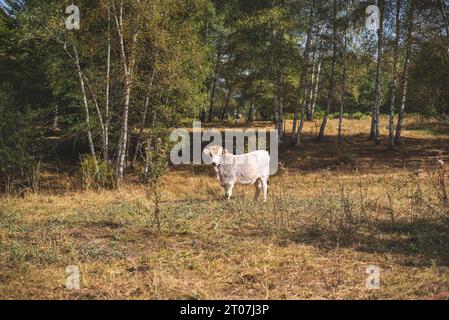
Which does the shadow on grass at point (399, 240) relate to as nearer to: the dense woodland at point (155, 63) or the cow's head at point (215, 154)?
the cow's head at point (215, 154)

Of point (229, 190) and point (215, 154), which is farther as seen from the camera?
point (215, 154)

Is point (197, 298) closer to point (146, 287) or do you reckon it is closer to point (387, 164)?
point (146, 287)

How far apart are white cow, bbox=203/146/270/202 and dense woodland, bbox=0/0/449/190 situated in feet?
16.7

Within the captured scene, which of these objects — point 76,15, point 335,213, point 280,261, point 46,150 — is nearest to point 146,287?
point 280,261

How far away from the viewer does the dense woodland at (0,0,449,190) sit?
63.3ft

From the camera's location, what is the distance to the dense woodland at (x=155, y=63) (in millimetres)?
19281

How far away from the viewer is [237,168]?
13.3 m

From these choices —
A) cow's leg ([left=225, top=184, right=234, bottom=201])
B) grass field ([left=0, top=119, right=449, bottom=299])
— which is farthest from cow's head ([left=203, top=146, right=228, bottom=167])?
grass field ([left=0, top=119, right=449, bottom=299])

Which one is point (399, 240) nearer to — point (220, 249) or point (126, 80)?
point (220, 249)

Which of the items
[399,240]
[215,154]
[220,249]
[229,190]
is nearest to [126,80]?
[215,154]

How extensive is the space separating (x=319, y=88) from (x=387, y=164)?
10946 mm

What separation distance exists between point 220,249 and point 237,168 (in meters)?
6.02

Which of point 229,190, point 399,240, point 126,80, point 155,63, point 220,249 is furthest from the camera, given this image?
point 155,63

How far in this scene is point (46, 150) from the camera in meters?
25.4
